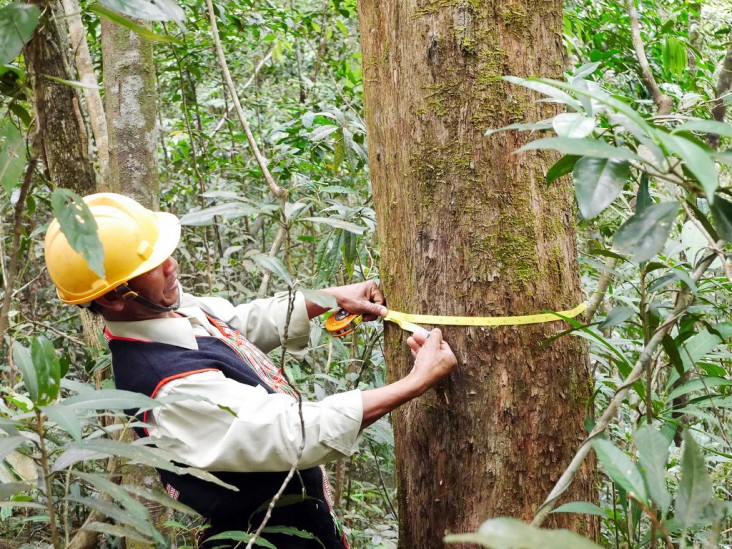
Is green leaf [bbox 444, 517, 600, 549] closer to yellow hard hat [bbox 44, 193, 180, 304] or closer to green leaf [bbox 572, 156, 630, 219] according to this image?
green leaf [bbox 572, 156, 630, 219]

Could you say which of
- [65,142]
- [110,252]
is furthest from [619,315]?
[65,142]

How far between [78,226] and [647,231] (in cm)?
93

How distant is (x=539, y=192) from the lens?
5.55 feet

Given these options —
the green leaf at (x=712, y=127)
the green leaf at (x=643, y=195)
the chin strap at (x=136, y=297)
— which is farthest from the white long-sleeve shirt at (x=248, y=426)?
the green leaf at (x=712, y=127)

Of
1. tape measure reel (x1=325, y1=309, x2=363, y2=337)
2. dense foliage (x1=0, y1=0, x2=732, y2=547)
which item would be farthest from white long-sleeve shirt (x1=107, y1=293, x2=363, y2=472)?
tape measure reel (x1=325, y1=309, x2=363, y2=337)

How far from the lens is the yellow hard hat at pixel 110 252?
6.24 ft

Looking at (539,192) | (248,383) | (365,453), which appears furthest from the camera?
(365,453)

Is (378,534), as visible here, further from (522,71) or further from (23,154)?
(23,154)

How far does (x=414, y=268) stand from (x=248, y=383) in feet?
2.04

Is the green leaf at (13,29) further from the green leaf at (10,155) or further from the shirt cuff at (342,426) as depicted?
the shirt cuff at (342,426)

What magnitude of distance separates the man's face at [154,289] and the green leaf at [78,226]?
843 millimetres

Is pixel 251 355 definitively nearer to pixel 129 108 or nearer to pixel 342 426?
pixel 342 426

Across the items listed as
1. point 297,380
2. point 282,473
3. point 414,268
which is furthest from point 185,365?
point 297,380

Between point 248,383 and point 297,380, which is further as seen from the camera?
point 297,380
